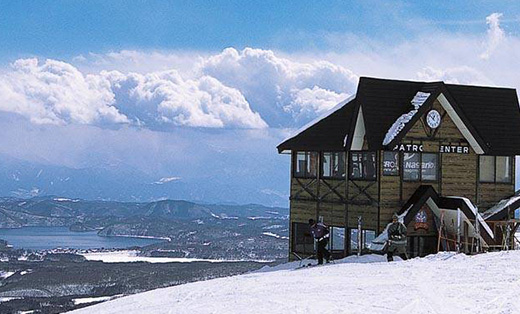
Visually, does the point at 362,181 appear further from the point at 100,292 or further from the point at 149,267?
the point at 149,267

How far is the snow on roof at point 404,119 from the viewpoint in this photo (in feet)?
117

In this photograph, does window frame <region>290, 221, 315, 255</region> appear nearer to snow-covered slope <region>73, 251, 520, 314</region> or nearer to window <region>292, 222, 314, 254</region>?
window <region>292, 222, 314, 254</region>

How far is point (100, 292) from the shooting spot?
134500mm

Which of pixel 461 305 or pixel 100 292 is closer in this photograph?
pixel 461 305

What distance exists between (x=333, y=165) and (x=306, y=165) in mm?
2195

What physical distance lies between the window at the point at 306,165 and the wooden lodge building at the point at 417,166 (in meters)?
0.08

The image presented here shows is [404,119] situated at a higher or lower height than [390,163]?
higher

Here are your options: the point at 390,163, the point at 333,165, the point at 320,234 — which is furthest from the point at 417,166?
the point at 320,234

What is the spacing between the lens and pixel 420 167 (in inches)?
1447

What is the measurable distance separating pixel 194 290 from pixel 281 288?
300 centimetres

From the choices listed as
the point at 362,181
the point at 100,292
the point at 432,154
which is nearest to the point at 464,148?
the point at 432,154

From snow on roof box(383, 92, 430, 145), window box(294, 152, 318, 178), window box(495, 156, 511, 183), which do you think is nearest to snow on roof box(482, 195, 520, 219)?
window box(495, 156, 511, 183)

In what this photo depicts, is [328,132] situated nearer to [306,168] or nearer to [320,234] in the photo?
[306,168]

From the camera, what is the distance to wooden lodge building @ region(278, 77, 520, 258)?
35688 mm
